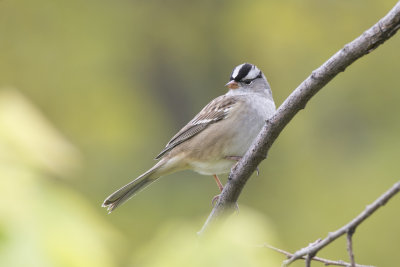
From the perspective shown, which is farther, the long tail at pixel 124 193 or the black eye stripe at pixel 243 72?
the black eye stripe at pixel 243 72

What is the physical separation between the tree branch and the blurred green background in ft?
8.92

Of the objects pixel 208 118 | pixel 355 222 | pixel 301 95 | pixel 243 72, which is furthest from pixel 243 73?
pixel 355 222

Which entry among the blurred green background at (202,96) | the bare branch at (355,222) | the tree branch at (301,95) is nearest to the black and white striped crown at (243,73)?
the blurred green background at (202,96)

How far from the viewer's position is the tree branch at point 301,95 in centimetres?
206

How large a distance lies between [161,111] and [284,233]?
138 inches

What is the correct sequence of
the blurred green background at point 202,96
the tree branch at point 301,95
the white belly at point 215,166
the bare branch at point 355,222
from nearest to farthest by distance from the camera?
the bare branch at point 355,222 < the tree branch at point 301,95 < the white belly at point 215,166 < the blurred green background at point 202,96

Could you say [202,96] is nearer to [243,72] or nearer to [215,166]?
[243,72]

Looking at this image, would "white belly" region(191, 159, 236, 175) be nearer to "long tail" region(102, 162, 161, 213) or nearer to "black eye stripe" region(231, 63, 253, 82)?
"long tail" region(102, 162, 161, 213)

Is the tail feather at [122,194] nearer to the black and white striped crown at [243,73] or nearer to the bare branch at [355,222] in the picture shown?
the black and white striped crown at [243,73]

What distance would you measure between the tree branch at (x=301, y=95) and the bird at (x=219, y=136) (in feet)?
4.70

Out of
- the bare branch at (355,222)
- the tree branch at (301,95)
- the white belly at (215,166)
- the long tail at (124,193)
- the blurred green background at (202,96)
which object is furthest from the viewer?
the blurred green background at (202,96)

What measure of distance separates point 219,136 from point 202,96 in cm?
575

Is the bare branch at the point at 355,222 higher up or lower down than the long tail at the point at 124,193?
higher up

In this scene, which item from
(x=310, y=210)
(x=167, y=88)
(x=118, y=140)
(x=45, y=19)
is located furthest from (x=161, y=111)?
(x=310, y=210)
